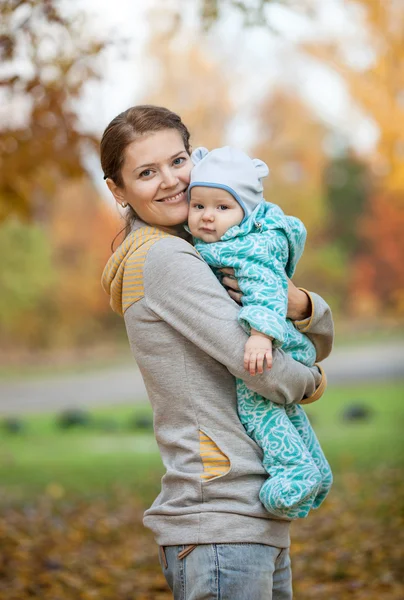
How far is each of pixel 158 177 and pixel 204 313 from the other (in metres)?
0.39

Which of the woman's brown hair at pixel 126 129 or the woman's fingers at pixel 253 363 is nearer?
the woman's fingers at pixel 253 363

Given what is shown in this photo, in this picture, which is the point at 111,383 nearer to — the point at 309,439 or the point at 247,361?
the point at 309,439

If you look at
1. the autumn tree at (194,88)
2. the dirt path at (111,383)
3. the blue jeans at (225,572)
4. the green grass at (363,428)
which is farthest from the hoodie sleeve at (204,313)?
the autumn tree at (194,88)

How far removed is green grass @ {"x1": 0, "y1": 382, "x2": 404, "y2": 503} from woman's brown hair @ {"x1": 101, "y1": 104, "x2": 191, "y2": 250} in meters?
5.71

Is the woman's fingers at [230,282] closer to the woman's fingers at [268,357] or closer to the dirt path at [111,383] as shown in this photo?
the woman's fingers at [268,357]

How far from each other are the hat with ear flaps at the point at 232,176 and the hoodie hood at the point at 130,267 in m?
0.16

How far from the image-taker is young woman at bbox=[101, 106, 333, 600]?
6.08 feet

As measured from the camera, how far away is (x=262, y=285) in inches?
74.4

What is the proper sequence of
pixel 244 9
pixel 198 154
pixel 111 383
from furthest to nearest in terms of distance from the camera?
pixel 111 383 < pixel 244 9 < pixel 198 154

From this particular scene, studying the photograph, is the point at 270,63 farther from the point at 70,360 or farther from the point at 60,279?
the point at 70,360

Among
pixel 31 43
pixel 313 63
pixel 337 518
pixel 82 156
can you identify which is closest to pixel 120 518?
pixel 337 518

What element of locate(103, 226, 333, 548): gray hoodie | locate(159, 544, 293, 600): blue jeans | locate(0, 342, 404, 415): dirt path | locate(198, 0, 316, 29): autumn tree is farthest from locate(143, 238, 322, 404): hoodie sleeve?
locate(0, 342, 404, 415): dirt path

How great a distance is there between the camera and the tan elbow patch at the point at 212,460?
1.88 m

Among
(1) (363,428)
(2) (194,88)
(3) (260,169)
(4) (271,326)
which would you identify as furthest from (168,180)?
(2) (194,88)
